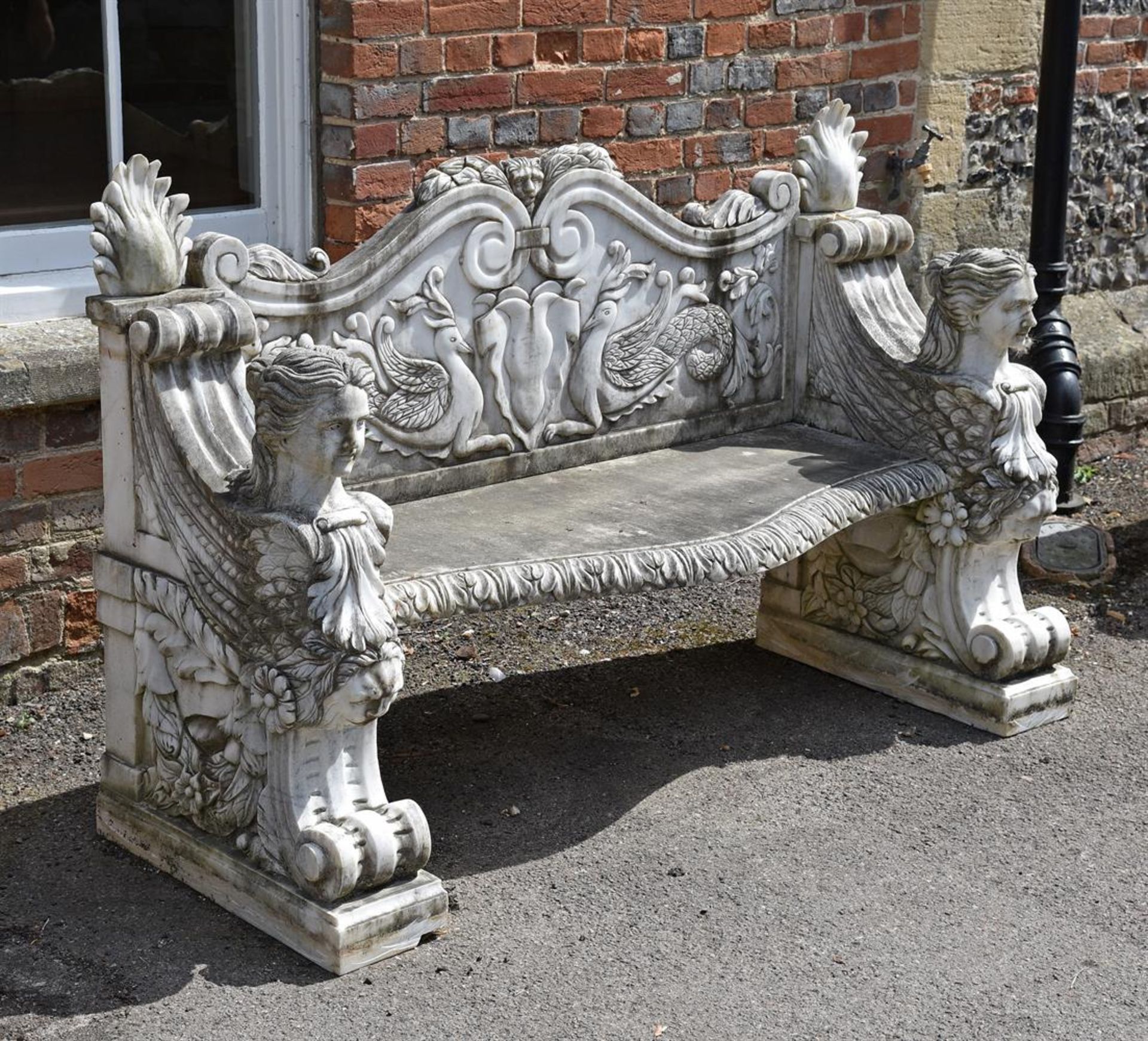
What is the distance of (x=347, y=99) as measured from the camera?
174 inches

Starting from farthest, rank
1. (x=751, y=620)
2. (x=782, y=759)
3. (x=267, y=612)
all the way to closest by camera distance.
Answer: (x=751, y=620) → (x=782, y=759) → (x=267, y=612)

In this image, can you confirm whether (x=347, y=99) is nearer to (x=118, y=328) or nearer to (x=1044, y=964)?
(x=118, y=328)

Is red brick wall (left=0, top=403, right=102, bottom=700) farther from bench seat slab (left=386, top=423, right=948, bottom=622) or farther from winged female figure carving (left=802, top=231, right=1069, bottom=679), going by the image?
winged female figure carving (left=802, top=231, right=1069, bottom=679)

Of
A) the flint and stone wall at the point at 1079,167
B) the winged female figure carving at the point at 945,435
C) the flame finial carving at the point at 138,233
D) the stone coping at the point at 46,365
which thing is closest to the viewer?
the flame finial carving at the point at 138,233

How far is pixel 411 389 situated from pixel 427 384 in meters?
0.04

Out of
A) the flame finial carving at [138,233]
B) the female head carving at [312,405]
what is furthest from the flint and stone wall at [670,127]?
the female head carving at [312,405]

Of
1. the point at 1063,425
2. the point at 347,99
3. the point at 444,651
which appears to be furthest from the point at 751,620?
the point at 347,99

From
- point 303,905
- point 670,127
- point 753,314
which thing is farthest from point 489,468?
point 670,127

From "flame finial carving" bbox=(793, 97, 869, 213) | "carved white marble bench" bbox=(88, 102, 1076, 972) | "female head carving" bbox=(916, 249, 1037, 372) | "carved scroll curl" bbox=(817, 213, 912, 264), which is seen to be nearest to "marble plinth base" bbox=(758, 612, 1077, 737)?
"carved white marble bench" bbox=(88, 102, 1076, 972)

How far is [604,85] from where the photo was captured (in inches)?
194

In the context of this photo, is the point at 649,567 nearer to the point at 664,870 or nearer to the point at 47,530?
the point at 664,870

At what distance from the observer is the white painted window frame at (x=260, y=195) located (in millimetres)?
4223

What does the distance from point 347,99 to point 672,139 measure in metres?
1.09

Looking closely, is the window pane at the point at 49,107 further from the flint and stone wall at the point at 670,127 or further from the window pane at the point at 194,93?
the flint and stone wall at the point at 670,127
